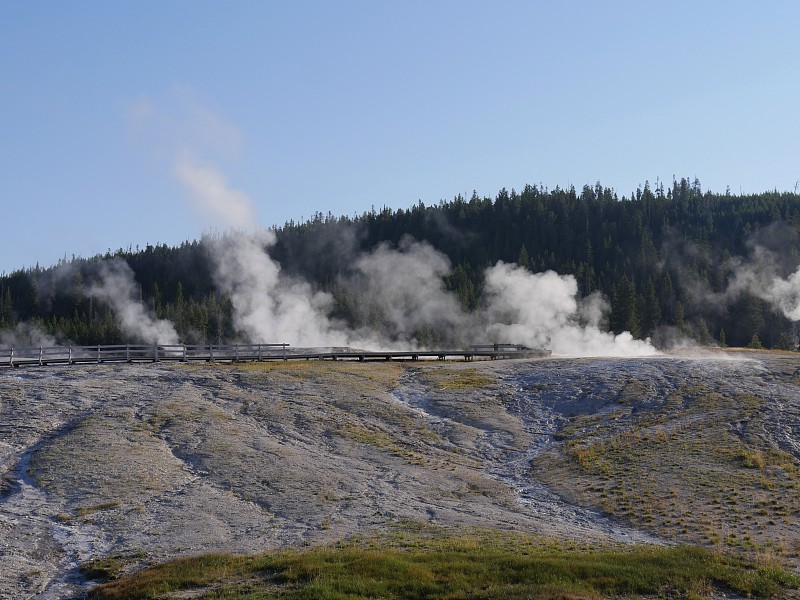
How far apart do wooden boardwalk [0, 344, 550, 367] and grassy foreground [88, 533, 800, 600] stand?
38.9 m

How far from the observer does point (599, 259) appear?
158 meters

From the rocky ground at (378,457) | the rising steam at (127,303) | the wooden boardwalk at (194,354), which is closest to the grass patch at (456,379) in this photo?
the rocky ground at (378,457)

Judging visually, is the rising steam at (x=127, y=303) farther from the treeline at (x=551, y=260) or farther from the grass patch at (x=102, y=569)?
the grass patch at (x=102, y=569)

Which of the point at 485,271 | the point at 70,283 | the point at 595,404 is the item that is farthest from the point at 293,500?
the point at 70,283

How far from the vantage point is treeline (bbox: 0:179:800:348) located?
12294 cm

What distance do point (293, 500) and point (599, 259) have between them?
138429 mm

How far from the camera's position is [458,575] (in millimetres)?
17469

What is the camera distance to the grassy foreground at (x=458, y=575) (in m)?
16.6

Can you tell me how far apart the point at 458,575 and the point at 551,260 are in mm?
140896

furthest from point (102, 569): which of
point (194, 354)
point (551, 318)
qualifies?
point (551, 318)

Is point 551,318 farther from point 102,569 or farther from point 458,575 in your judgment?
point 458,575

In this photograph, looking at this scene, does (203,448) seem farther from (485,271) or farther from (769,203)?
(769,203)

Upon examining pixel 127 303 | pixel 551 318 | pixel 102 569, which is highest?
pixel 127 303

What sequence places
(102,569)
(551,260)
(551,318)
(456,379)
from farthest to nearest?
(551,260) → (551,318) → (456,379) → (102,569)
